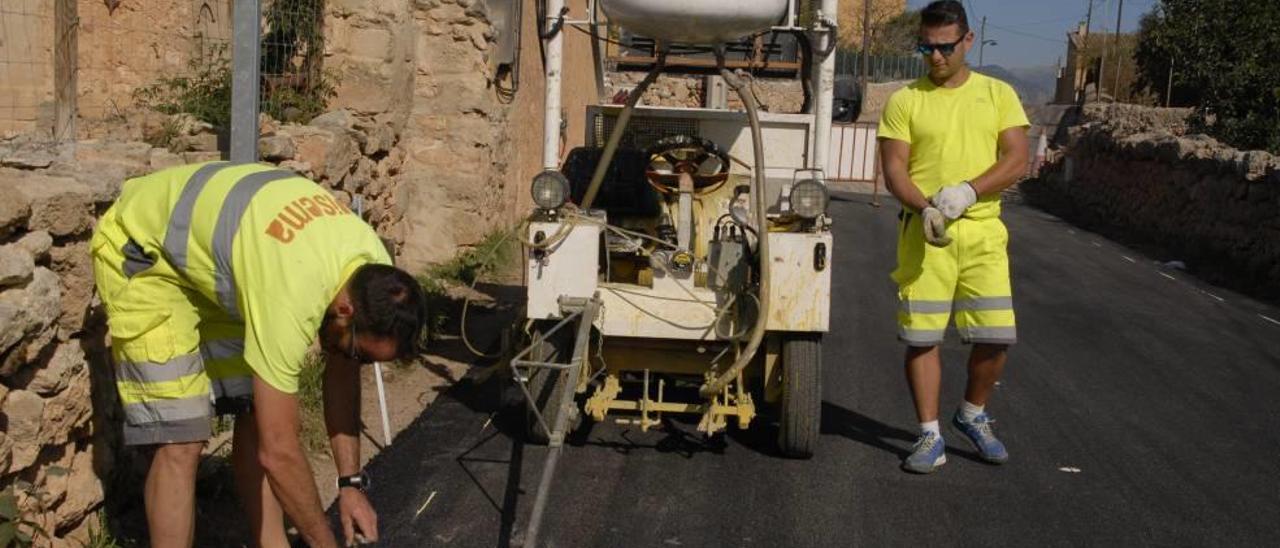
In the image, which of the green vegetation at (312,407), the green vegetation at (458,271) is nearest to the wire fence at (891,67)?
the green vegetation at (458,271)

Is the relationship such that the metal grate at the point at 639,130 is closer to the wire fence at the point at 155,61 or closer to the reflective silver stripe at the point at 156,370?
the wire fence at the point at 155,61

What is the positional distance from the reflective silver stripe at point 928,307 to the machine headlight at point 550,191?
1.70 meters

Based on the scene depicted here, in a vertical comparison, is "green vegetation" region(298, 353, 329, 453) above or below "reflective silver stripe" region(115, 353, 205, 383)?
below

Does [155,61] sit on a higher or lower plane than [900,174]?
higher

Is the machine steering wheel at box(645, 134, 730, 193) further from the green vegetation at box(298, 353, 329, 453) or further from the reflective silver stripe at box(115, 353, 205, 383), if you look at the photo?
the reflective silver stripe at box(115, 353, 205, 383)

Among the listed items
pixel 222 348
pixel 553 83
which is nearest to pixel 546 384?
pixel 553 83

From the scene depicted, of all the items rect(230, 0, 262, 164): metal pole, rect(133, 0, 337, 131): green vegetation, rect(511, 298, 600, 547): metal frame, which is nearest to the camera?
rect(511, 298, 600, 547): metal frame

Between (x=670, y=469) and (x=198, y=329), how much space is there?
8.29ft

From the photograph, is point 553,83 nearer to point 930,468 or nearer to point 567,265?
point 567,265

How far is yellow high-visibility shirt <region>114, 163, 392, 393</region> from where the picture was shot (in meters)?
3.60

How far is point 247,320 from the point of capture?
3648 mm

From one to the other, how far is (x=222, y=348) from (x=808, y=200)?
2968mm

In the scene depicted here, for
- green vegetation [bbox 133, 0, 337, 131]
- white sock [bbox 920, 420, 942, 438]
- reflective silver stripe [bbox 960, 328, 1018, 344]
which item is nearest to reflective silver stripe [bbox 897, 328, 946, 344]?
reflective silver stripe [bbox 960, 328, 1018, 344]

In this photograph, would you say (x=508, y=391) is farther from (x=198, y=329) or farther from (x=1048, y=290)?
(x=1048, y=290)
